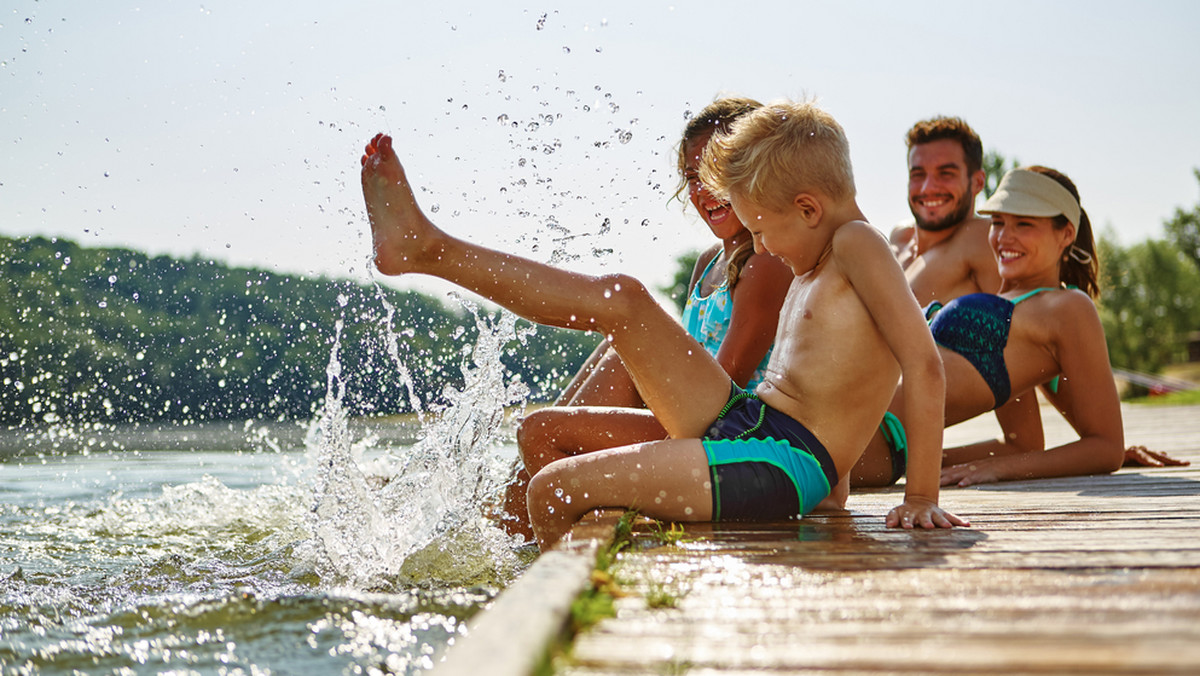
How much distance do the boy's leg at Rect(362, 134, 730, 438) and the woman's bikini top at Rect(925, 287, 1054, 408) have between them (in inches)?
77.5

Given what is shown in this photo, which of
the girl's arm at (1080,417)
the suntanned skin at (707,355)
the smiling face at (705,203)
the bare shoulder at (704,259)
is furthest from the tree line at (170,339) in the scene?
the suntanned skin at (707,355)

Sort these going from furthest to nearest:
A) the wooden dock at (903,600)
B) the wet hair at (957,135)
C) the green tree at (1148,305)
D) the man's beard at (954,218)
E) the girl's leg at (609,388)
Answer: the green tree at (1148,305), the wet hair at (957,135), the man's beard at (954,218), the girl's leg at (609,388), the wooden dock at (903,600)

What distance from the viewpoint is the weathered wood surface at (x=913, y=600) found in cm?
128

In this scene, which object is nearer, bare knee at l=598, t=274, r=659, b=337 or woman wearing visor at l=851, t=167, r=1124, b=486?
bare knee at l=598, t=274, r=659, b=337

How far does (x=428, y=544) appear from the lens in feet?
10.2

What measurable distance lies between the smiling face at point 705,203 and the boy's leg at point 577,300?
1.02m

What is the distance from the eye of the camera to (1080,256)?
452cm

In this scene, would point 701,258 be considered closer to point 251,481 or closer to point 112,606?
point 112,606

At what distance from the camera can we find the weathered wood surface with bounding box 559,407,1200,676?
1275mm

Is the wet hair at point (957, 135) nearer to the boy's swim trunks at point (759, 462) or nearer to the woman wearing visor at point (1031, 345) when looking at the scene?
the woman wearing visor at point (1031, 345)

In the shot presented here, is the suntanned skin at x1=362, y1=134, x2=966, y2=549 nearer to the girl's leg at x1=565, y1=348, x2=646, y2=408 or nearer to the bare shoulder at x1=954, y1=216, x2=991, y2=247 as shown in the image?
the girl's leg at x1=565, y1=348, x2=646, y2=408

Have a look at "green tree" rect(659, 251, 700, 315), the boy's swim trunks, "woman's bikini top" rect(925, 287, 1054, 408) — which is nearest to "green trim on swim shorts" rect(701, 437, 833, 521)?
the boy's swim trunks

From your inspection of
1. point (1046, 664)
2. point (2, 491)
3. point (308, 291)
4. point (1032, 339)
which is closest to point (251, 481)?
point (2, 491)

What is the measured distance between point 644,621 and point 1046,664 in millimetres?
591
